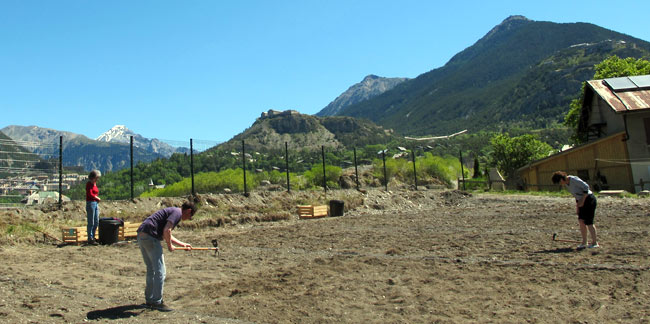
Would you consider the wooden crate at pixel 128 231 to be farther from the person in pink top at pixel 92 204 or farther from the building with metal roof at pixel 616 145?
the building with metal roof at pixel 616 145

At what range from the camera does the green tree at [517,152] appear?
164ft

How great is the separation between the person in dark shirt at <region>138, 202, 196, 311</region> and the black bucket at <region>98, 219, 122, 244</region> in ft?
22.5

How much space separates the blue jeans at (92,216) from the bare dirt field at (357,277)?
478 mm

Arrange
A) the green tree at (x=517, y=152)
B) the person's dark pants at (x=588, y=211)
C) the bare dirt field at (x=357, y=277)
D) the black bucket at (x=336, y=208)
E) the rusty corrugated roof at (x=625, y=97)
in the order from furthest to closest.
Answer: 1. the green tree at (x=517, y=152)
2. the rusty corrugated roof at (x=625, y=97)
3. the black bucket at (x=336, y=208)
4. the person's dark pants at (x=588, y=211)
5. the bare dirt field at (x=357, y=277)

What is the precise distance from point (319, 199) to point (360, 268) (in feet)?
51.1

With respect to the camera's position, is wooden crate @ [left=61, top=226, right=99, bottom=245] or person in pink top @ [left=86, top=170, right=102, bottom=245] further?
wooden crate @ [left=61, top=226, right=99, bottom=245]

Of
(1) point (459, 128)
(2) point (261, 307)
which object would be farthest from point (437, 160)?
(1) point (459, 128)

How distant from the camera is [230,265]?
9.56 metres

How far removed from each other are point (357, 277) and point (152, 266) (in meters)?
3.30

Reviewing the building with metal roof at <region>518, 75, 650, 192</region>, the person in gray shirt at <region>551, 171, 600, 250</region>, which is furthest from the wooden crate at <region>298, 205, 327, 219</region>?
the building with metal roof at <region>518, 75, 650, 192</region>

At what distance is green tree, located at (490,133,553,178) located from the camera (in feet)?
164

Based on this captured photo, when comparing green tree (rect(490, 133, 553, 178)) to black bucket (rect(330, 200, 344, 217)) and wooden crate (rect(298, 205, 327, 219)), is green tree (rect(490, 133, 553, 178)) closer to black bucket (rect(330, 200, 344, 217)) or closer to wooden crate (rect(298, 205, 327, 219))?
black bucket (rect(330, 200, 344, 217))

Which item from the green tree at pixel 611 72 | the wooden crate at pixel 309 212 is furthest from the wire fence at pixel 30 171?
the green tree at pixel 611 72

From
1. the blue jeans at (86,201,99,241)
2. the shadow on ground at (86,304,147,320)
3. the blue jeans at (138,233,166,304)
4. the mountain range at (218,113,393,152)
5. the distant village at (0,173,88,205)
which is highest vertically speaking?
the mountain range at (218,113,393,152)
